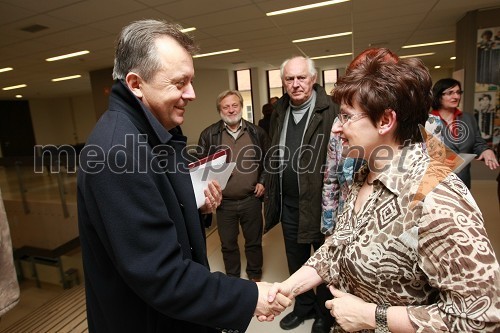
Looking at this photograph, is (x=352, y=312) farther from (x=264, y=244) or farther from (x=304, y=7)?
(x=304, y=7)

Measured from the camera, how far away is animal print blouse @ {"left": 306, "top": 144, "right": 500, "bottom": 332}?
0.72 metres

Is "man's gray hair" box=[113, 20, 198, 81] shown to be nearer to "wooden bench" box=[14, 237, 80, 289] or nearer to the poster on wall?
the poster on wall

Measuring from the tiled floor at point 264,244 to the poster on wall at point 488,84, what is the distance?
0.92 m

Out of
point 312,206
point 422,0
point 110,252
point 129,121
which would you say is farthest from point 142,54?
point 422,0

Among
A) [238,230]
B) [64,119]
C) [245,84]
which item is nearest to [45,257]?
[238,230]

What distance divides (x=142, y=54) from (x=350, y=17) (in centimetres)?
510

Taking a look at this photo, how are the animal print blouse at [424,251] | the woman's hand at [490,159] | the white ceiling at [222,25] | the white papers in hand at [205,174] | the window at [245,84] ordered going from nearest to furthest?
the animal print blouse at [424,251], the white papers in hand at [205,174], the woman's hand at [490,159], the white ceiling at [222,25], the window at [245,84]

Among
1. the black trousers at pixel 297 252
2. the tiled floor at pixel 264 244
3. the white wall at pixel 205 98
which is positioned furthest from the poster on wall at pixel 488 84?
the white wall at pixel 205 98

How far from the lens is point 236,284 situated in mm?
924

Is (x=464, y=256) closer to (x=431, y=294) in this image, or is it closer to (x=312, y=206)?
(x=431, y=294)

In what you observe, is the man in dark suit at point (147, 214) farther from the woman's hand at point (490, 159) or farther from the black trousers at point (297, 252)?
the woman's hand at point (490, 159)

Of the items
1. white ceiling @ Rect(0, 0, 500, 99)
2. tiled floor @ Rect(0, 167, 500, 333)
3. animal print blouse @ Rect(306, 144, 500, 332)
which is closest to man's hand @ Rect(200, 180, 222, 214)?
animal print blouse @ Rect(306, 144, 500, 332)

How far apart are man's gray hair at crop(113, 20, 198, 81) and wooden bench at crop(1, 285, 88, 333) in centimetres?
250

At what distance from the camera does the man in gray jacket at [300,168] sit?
196cm
